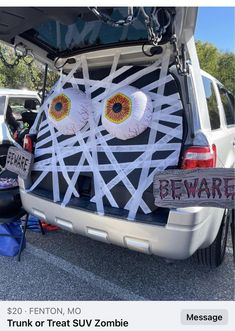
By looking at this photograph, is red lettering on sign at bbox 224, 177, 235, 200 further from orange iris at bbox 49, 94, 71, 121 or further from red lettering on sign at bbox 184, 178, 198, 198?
orange iris at bbox 49, 94, 71, 121

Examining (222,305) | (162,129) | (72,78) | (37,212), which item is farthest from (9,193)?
(222,305)

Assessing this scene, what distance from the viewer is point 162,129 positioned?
2.21 metres

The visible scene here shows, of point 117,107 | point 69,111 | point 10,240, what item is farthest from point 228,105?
point 10,240

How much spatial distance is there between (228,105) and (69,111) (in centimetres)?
186

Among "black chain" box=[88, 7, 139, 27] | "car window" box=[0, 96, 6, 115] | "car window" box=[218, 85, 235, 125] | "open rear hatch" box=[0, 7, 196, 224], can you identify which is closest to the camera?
"black chain" box=[88, 7, 139, 27]

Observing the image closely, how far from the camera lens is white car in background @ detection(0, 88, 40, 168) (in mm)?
4891

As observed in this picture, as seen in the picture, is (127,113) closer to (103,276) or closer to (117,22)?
(117,22)

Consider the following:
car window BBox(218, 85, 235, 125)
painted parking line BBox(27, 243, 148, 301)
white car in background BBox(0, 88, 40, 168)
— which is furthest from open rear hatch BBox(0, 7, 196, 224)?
white car in background BBox(0, 88, 40, 168)

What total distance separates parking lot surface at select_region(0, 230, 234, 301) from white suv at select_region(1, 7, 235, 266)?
0.66ft

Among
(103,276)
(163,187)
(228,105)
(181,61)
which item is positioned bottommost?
(103,276)

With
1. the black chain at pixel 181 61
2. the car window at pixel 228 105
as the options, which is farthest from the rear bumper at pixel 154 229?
the car window at pixel 228 105

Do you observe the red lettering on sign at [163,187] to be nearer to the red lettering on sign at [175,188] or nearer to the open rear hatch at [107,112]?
the red lettering on sign at [175,188]

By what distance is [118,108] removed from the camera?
2.27m

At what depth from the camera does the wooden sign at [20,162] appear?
2.60m
